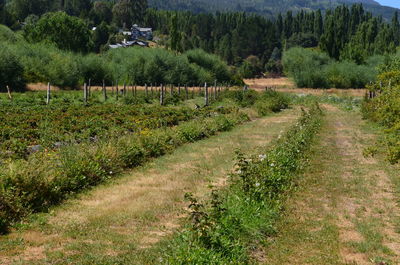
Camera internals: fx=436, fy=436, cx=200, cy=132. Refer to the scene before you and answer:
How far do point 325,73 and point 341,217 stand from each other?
61009 mm

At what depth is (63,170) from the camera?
33.6 feet

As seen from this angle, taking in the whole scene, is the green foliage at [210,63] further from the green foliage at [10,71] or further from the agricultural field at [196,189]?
the agricultural field at [196,189]

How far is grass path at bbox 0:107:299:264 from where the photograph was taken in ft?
22.5

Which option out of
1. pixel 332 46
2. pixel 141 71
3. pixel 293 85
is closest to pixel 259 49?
pixel 332 46

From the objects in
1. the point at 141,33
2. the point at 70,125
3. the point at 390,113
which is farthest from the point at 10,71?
the point at 141,33

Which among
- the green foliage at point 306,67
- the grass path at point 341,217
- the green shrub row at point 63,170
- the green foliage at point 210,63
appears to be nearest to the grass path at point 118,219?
→ the green shrub row at point 63,170

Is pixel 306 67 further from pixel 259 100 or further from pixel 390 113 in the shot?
pixel 390 113

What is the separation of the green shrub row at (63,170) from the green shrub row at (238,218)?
313 centimetres

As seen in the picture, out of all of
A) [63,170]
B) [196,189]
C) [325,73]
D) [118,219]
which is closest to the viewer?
[118,219]

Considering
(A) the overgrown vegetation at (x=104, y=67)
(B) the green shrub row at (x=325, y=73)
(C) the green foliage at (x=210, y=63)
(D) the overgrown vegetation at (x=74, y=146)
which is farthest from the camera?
(C) the green foliage at (x=210, y=63)

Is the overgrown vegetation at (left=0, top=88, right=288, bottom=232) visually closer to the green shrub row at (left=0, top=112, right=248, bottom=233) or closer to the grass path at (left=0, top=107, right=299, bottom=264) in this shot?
the green shrub row at (left=0, top=112, right=248, bottom=233)

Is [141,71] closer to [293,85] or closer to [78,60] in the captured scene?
[78,60]

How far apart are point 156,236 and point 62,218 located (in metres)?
2.03

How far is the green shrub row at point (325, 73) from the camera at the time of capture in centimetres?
6594
